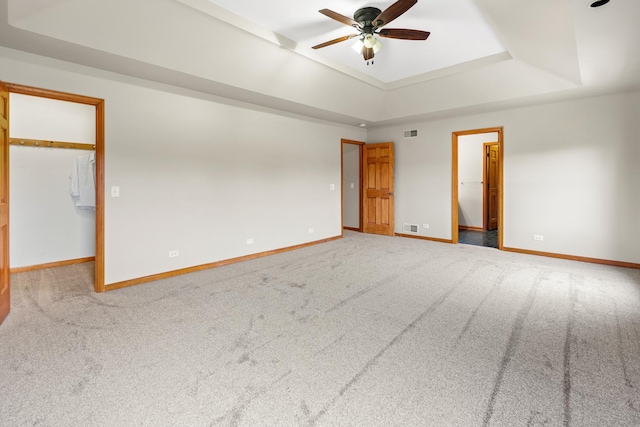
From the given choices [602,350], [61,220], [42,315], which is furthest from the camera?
[61,220]

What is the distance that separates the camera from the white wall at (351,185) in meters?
7.71

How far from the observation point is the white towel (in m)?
4.70

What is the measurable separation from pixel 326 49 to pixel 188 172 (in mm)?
2505

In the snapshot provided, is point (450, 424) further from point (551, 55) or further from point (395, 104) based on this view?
point (395, 104)

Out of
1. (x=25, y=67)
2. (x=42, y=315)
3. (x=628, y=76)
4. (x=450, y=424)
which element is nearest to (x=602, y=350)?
(x=450, y=424)

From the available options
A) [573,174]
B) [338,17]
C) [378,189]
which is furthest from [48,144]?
[573,174]

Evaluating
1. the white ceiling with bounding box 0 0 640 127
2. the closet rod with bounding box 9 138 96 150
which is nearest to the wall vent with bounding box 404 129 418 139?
the white ceiling with bounding box 0 0 640 127

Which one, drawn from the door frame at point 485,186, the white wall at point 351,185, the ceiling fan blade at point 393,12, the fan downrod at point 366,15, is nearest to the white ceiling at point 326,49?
the fan downrod at point 366,15

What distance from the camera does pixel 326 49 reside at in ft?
13.6

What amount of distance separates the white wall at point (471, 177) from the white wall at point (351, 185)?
2.82m

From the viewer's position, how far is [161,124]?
3.95m

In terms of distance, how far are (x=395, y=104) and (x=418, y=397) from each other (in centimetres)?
520

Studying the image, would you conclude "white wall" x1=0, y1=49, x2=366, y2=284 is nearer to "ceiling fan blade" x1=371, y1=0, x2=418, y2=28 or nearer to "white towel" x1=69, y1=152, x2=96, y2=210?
"white towel" x1=69, y1=152, x2=96, y2=210

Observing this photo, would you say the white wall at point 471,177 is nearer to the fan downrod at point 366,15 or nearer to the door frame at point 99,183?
the fan downrod at point 366,15
